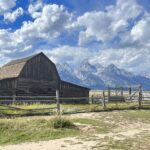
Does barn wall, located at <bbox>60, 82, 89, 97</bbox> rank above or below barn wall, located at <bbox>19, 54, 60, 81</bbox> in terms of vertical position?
below

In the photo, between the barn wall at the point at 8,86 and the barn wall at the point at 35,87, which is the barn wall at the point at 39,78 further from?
the barn wall at the point at 8,86

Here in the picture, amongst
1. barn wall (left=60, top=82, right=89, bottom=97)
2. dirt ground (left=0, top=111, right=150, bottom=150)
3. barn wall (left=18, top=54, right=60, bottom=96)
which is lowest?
dirt ground (left=0, top=111, right=150, bottom=150)

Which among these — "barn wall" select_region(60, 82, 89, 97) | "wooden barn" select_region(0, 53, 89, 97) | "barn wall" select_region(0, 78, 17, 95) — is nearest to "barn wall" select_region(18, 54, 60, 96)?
"wooden barn" select_region(0, 53, 89, 97)

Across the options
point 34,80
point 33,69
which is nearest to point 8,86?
point 34,80

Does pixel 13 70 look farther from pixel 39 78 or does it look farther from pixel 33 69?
pixel 39 78

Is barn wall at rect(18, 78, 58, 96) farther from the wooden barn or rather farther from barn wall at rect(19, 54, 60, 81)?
barn wall at rect(19, 54, 60, 81)

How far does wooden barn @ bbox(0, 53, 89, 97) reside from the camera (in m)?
47.0

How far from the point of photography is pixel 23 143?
14.8 meters

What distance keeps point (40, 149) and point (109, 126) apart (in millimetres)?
6873

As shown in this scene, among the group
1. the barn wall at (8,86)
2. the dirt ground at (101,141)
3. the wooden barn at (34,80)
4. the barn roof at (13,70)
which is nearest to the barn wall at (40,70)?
the wooden barn at (34,80)

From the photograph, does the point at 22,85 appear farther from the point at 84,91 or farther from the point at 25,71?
the point at 84,91

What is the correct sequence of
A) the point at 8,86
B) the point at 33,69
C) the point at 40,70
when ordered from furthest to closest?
the point at 40,70
the point at 33,69
the point at 8,86

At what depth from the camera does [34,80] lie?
163ft

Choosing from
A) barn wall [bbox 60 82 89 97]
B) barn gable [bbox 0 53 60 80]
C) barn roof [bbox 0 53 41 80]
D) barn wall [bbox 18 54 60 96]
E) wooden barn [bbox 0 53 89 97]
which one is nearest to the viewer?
wooden barn [bbox 0 53 89 97]
